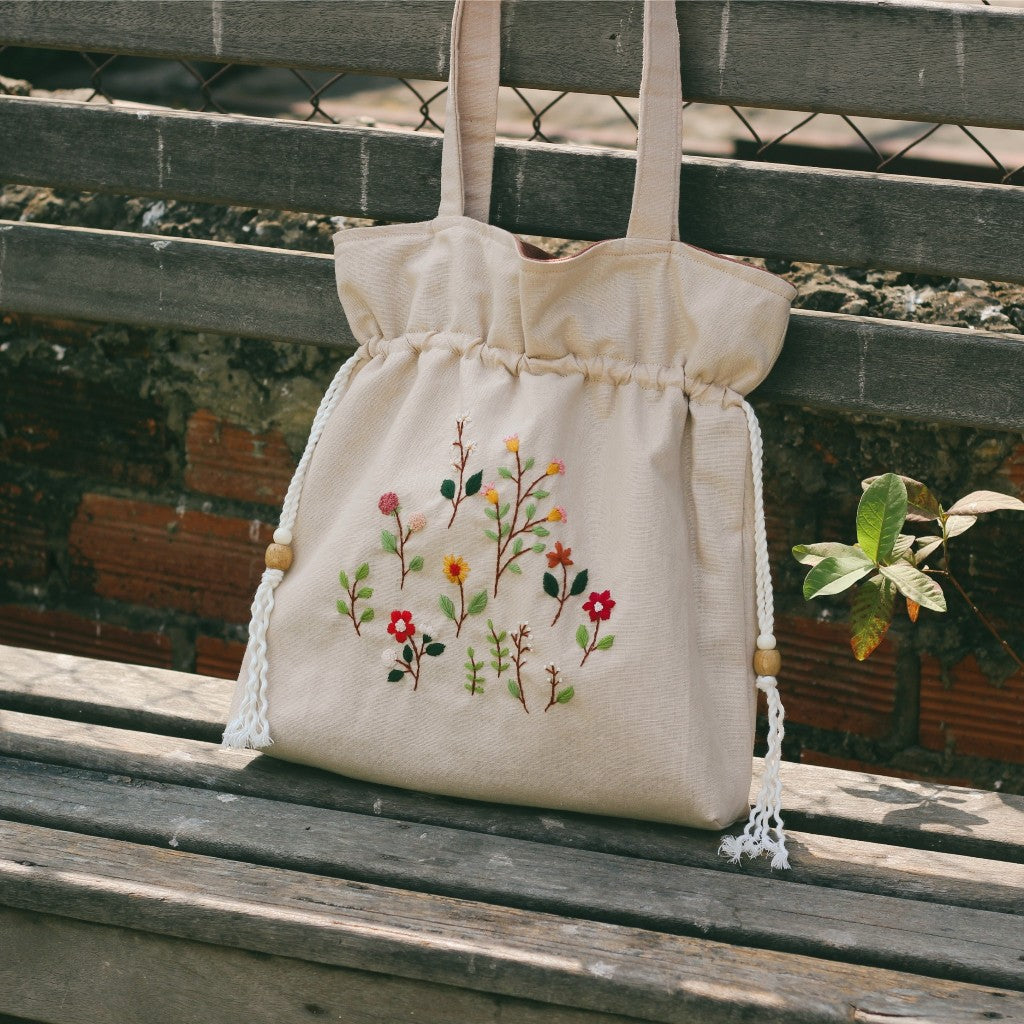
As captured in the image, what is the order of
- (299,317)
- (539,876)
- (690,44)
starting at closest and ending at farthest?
(539,876)
(690,44)
(299,317)

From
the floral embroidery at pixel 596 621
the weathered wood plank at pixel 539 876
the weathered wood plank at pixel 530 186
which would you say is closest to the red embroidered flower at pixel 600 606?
the floral embroidery at pixel 596 621

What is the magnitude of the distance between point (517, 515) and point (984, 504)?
48 cm

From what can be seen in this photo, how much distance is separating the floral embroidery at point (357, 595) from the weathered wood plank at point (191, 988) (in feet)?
1.11

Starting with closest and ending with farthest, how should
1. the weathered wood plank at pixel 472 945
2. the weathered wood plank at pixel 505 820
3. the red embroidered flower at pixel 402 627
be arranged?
the weathered wood plank at pixel 472 945
the weathered wood plank at pixel 505 820
the red embroidered flower at pixel 402 627

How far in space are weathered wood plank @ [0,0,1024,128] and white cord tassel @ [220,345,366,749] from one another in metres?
0.37

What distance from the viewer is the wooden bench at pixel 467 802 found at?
3.16 ft

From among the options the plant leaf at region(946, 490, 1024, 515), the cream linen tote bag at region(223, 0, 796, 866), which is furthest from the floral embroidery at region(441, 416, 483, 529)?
the plant leaf at region(946, 490, 1024, 515)

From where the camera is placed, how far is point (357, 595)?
1.21 meters

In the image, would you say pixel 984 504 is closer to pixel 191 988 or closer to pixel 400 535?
pixel 400 535

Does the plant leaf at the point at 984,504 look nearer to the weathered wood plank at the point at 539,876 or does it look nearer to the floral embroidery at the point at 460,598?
the weathered wood plank at the point at 539,876

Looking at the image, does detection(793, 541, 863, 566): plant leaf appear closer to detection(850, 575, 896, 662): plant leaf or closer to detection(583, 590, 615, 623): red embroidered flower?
detection(850, 575, 896, 662): plant leaf

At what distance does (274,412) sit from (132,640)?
0.44 metres

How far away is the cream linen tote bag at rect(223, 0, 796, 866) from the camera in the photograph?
3.75 feet

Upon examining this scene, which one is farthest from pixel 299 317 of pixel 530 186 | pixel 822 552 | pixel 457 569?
pixel 822 552
